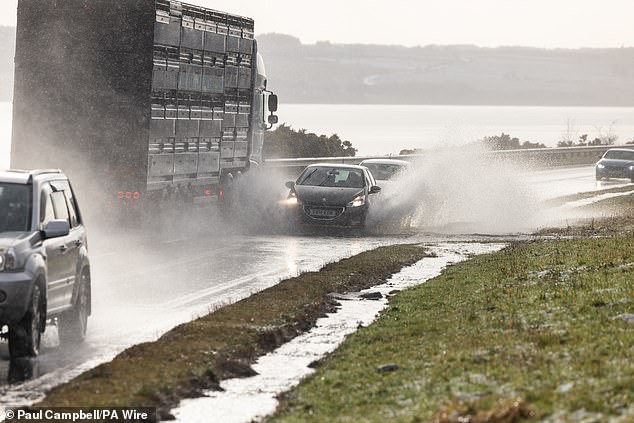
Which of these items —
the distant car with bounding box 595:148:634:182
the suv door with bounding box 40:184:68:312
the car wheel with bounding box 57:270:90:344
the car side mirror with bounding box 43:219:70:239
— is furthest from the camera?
the distant car with bounding box 595:148:634:182

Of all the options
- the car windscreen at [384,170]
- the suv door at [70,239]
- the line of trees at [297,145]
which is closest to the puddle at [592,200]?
the car windscreen at [384,170]

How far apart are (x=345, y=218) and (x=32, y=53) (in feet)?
31.1

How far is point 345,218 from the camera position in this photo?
33.6 m

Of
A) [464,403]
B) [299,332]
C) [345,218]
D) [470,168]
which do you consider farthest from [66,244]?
[470,168]

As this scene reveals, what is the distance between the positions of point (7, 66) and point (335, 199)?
8668mm

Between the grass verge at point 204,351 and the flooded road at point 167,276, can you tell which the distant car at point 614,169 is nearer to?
the flooded road at point 167,276

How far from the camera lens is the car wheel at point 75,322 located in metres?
15.4

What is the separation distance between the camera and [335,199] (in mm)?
33656

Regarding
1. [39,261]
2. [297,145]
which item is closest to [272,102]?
[39,261]

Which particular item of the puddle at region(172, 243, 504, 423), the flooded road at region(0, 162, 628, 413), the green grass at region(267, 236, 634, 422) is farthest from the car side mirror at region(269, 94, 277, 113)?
the green grass at region(267, 236, 634, 422)

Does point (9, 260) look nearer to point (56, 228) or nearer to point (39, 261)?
point (39, 261)

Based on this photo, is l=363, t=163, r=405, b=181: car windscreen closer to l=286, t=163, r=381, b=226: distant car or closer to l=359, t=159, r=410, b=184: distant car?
l=359, t=159, r=410, b=184: distant car

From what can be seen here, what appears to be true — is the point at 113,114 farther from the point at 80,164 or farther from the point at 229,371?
the point at 229,371

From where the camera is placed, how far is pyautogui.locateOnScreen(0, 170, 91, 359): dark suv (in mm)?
13312
